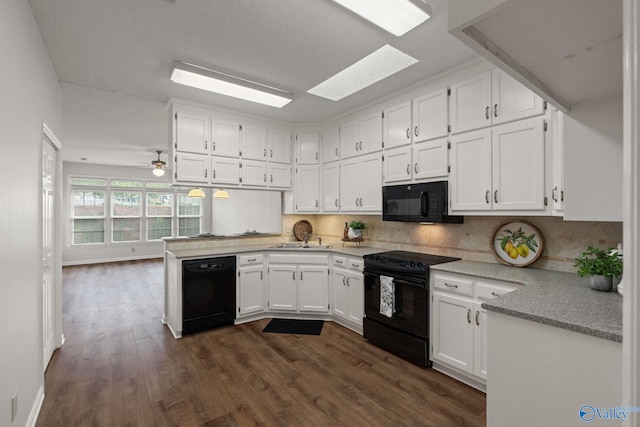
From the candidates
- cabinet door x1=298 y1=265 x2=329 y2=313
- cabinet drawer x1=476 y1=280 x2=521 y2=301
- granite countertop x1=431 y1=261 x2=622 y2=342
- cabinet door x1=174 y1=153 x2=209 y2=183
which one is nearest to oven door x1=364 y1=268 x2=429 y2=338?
cabinet drawer x1=476 y1=280 x2=521 y2=301

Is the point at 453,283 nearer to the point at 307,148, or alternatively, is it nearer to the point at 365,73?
the point at 365,73

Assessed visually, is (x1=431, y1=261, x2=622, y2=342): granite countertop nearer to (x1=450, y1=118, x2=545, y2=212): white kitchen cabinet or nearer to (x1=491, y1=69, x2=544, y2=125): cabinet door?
(x1=450, y1=118, x2=545, y2=212): white kitchen cabinet

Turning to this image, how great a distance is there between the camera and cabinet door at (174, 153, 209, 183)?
3.56 m

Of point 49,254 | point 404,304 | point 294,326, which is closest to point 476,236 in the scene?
point 404,304

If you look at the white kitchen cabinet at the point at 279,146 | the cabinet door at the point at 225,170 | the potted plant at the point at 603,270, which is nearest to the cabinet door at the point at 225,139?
the cabinet door at the point at 225,170

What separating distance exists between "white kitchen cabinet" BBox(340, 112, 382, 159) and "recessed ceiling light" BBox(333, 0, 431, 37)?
4.77 feet

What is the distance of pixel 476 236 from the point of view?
297 cm

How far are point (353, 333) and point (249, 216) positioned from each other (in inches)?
91.6

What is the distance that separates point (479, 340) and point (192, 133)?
3.71 metres

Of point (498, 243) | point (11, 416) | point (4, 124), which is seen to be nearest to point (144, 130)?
point (4, 124)

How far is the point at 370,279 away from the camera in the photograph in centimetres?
322

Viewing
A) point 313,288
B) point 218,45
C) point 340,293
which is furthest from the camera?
point 313,288

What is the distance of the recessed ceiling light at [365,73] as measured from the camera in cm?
257

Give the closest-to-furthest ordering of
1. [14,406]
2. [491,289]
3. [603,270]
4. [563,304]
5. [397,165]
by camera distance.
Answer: [563,304] < [14,406] < [603,270] < [491,289] < [397,165]
